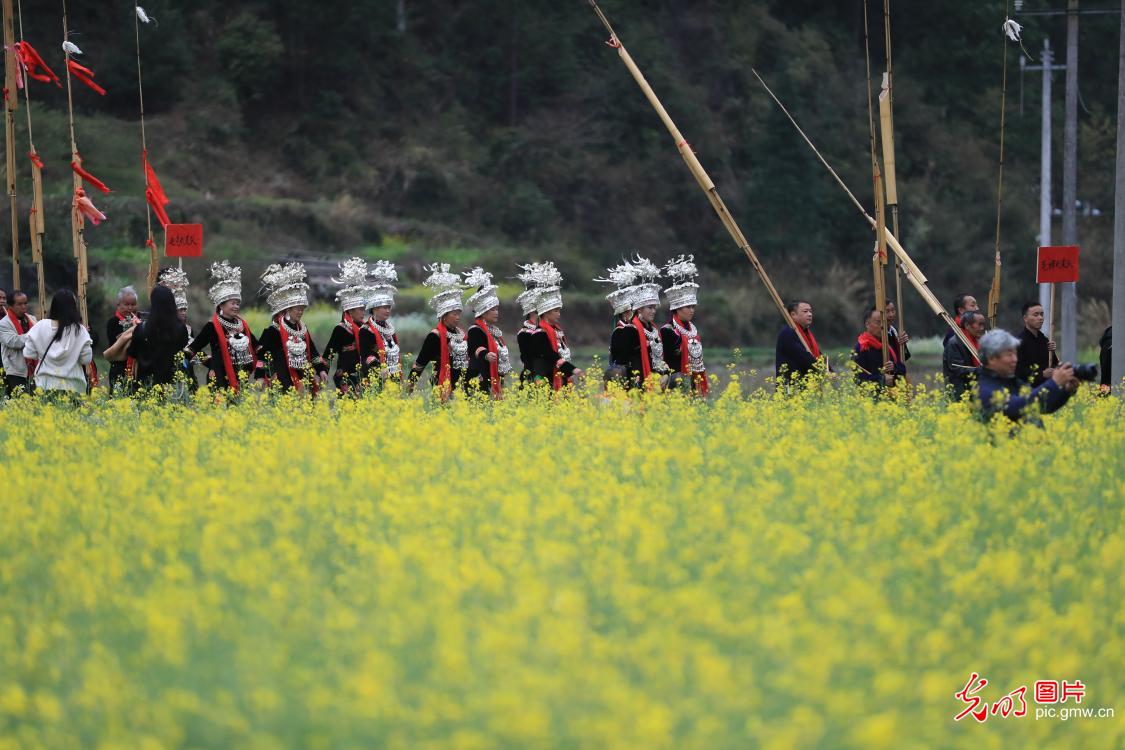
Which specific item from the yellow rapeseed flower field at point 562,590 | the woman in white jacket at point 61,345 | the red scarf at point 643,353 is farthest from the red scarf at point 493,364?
the yellow rapeseed flower field at point 562,590

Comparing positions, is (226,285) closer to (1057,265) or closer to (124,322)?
(124,322)

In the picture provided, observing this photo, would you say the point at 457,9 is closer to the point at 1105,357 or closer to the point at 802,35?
the point at 802,35

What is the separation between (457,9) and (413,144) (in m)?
7.40

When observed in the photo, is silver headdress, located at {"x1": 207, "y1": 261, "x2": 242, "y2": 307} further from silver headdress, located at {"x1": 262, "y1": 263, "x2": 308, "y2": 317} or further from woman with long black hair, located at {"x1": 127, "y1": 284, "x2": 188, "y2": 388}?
woman with long black hair, located at {"x1": 127, "y1": 284, "x2": 188, "y2": 388}

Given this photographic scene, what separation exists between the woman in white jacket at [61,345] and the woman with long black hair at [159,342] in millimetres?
586

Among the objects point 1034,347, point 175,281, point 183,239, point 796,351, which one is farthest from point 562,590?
point 183,239

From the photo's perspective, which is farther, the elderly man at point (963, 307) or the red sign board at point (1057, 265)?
the red sign board at point (1057, 265)

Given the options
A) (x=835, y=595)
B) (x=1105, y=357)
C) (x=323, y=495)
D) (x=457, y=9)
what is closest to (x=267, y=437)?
(x=323, y=495)

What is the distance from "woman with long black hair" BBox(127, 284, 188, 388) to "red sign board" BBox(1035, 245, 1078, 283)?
25.3 ft

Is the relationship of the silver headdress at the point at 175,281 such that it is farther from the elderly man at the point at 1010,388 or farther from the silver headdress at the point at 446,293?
the elderly man at the point at 1010,388

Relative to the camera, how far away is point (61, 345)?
1240 centimetres

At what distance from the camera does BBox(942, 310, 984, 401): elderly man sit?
469 inches

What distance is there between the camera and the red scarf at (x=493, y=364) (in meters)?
14.2

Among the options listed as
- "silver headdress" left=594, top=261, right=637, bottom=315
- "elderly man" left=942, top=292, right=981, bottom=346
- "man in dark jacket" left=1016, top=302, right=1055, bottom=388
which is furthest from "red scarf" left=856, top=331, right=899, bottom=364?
"silver headdress" left=594, top=261, right=637, bottom=315
